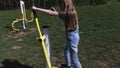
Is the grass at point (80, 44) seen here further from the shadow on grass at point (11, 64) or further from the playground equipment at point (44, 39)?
the playground equipment at point (44, 39)

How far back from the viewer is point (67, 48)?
6.13m

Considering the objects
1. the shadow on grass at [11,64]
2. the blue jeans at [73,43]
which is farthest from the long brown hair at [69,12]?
the shadow on grass at [11,64]

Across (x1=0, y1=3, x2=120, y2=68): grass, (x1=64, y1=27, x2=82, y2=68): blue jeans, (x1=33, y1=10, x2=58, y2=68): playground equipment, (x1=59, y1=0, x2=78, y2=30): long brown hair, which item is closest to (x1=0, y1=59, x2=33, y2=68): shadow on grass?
(x1=0, y1=3, x2=120, y2=68): grass

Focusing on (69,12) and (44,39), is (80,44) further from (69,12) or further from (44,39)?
(44,39)

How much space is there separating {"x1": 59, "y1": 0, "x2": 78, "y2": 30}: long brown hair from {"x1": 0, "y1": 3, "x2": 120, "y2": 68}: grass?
127 centimetres

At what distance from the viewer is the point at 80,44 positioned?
8.14 metres

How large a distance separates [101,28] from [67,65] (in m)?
3.70

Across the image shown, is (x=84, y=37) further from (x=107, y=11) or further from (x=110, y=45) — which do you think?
(x=107, y=11)

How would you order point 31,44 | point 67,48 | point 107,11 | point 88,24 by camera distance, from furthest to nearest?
point 107,11, point 88,24, point 31,44, point 67,48

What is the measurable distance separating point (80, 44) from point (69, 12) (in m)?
2.61

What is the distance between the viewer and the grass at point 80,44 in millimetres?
7043

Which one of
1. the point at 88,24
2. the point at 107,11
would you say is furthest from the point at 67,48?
the point at 107,11

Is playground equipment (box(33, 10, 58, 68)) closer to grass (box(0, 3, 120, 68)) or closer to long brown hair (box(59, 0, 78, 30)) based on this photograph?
long brown hair (box(59, 0, 78, 30))

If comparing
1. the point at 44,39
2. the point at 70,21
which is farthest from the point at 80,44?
the point at 44,39
